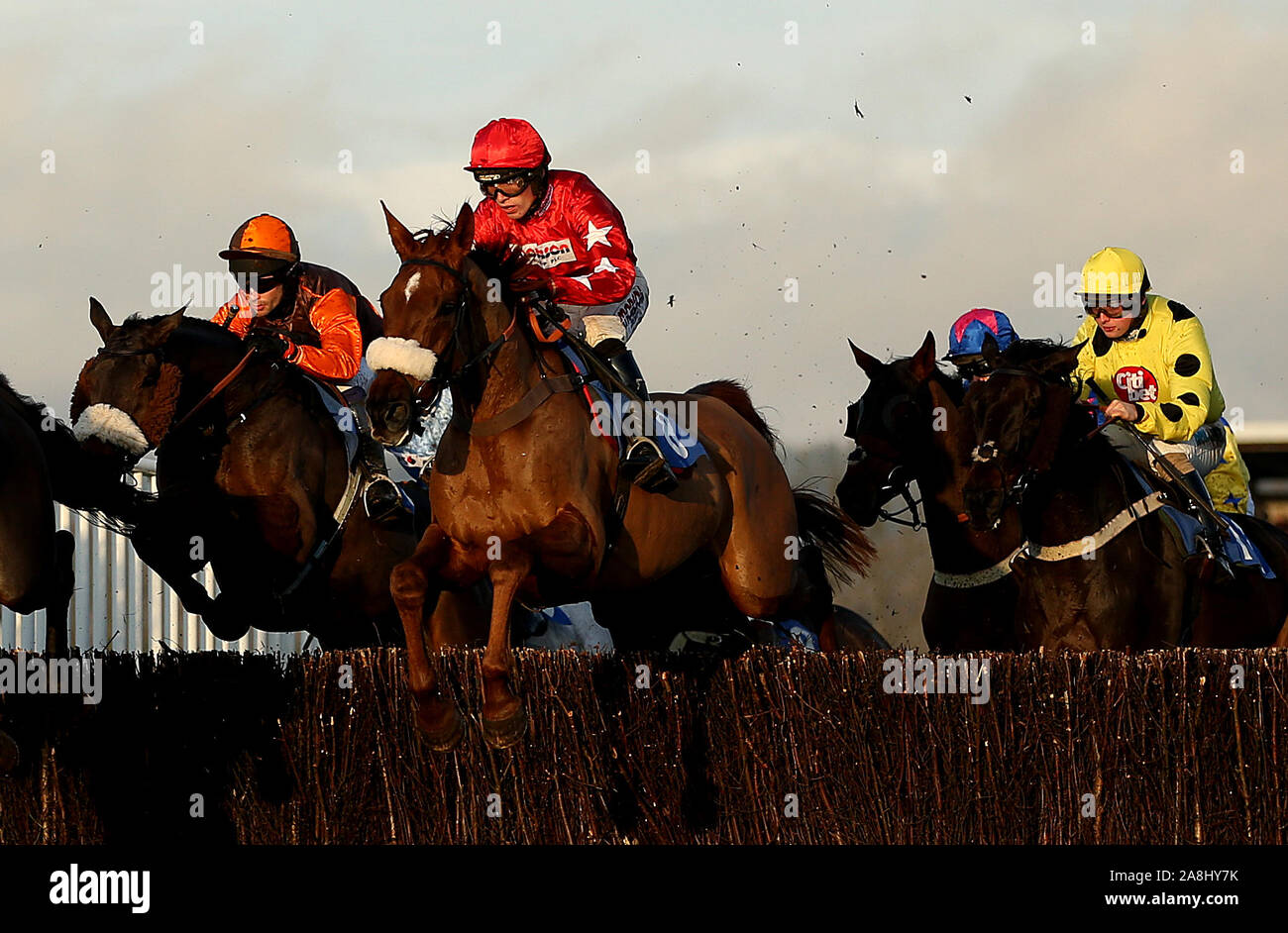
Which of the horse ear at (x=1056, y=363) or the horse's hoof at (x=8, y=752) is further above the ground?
the horse ear at (x=1056, y=363)

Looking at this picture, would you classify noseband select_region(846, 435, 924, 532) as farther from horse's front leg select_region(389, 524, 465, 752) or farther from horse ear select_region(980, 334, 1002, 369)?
horse's front leg select_region(389, 524, 465, 752)

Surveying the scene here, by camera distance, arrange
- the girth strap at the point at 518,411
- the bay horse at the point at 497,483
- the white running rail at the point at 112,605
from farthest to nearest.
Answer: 1. the white running rail at the point at 112,605
2. the girth strap at the point at 518,411
3. the bay horse at the point at 497,483

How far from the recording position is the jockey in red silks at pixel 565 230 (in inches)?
299

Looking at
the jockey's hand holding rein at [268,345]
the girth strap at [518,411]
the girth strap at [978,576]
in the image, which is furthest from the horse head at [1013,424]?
the jockey's hand holding rein at [268,345]

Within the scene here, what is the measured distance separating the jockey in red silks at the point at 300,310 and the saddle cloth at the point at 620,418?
174cm

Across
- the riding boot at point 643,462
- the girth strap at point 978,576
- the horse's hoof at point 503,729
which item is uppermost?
the riding boot at point 643,462

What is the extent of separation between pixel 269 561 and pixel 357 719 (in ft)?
3.94

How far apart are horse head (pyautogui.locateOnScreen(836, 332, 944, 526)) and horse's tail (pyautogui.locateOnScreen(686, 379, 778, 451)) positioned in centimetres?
43

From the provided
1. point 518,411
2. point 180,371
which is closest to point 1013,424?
point 518,411

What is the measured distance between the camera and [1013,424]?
326 inches

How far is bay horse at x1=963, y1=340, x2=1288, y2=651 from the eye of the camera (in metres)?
8.29

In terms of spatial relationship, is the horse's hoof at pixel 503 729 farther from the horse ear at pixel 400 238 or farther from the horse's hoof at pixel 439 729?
the horse ear at pixel 400 238

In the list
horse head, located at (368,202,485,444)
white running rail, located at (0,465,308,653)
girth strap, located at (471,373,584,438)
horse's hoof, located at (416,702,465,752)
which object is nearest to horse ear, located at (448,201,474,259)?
horse head, located at (368,202,485,444)
